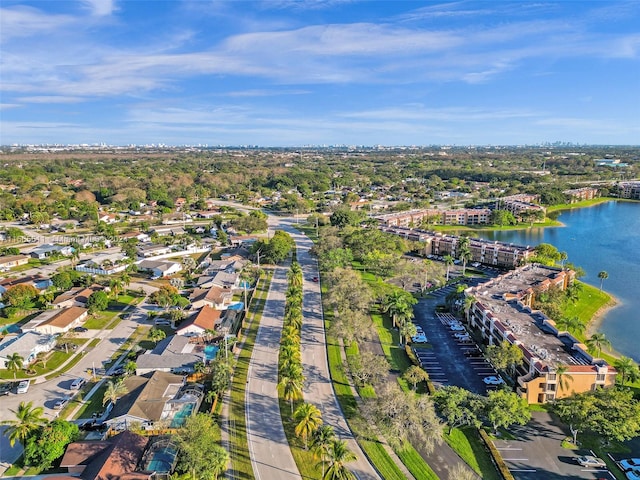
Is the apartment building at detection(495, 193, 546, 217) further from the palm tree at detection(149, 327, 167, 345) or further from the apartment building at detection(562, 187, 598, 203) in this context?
the palm tree at detection(149, 327, 167, 345)

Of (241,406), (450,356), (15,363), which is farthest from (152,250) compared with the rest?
(450,356)

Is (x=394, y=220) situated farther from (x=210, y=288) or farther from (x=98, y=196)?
(x=98, y=196)

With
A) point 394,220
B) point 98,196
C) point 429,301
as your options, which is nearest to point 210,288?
point 429,301

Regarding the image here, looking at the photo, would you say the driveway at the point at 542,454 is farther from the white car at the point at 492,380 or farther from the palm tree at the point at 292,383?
the palm tree at the point at 292,383

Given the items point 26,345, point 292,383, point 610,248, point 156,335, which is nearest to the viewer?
point 292,383

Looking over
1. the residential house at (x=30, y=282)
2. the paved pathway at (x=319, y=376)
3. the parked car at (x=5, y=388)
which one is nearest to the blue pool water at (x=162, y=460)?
the paved pathway at (x=319, y=376)

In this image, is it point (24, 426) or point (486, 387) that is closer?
point (24, 426)

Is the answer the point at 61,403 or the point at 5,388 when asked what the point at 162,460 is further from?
the point at 5,388
